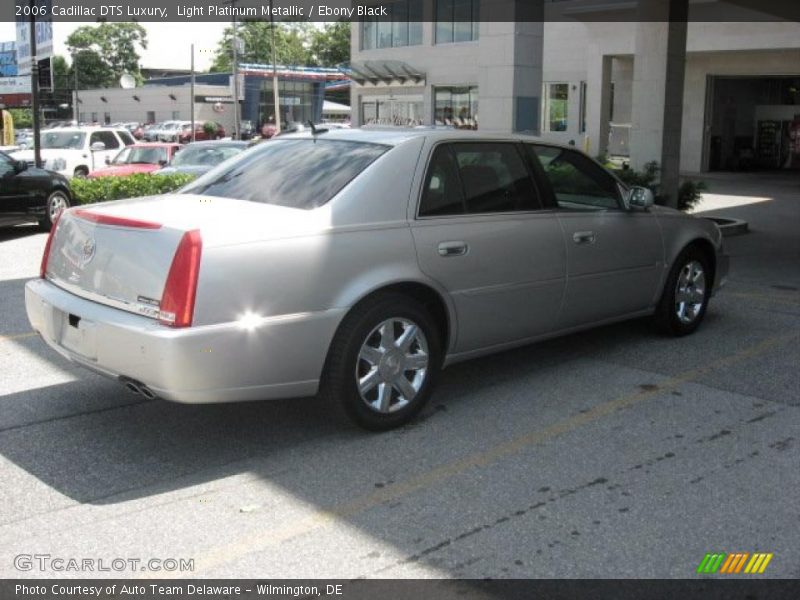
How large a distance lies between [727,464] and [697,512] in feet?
2.24

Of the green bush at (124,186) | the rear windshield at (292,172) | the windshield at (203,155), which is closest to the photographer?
the rear windshield at (292,172)

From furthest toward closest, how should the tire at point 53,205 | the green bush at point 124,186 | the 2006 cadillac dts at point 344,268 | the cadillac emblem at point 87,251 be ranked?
1. the green bush at point 124,186
2. the tire at point 53,205
3. the cadillac emblem at point 87,251
4. the 2006 cadillac dts at point 344,268

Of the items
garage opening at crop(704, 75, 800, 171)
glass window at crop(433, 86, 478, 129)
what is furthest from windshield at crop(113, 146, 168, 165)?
glass window at crop(433, 86, 478, 129)

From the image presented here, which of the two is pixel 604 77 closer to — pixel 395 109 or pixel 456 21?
pixel 456 21

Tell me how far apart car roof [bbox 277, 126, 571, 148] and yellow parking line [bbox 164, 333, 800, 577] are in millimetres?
1837

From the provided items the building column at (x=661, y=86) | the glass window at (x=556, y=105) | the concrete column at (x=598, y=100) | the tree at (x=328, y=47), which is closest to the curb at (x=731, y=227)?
the building column at (x=661, y=86)

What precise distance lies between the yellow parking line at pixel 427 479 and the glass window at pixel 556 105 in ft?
109

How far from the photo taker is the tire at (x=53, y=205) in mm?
14133

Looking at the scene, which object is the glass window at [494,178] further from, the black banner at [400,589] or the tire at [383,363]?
Answer: the black banner at [400,589]

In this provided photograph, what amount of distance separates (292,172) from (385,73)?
40959 millimetres

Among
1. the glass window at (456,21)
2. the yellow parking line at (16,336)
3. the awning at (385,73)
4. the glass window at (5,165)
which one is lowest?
the yellow parking line at (16,336)

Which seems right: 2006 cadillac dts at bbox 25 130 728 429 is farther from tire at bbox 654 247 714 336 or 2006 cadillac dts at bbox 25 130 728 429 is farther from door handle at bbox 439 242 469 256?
tire at bbox 654 247 714 336

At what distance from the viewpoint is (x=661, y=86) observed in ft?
49.7

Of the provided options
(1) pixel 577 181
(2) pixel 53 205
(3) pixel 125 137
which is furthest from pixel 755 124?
(1) pixel 577 181
